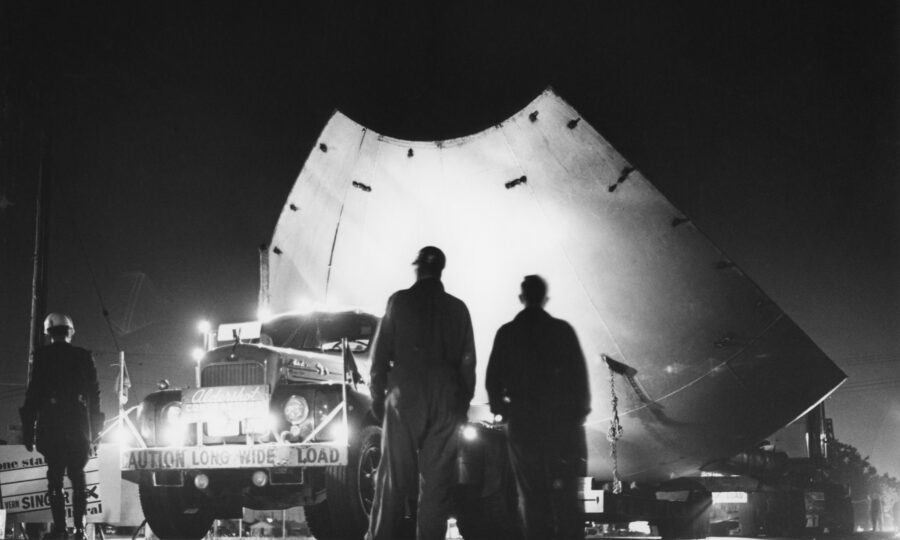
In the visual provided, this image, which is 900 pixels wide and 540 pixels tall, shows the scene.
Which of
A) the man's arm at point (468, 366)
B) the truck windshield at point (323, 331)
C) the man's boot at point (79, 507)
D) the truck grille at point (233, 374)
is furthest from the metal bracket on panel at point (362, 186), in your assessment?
the man's arm at point (468, 366)

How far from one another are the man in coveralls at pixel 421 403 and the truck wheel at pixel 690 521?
4.59 m

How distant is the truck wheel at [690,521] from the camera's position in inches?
327

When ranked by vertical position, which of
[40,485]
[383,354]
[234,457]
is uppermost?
[383,354]

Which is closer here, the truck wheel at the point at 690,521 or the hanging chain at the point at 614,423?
the hanging chain at the point at 614,423

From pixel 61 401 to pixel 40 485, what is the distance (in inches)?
81.8

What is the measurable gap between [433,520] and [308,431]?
7.77ft

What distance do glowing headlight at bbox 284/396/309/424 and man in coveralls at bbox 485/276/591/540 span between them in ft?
→ 6.56

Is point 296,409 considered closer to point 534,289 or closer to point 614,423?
point 534,289

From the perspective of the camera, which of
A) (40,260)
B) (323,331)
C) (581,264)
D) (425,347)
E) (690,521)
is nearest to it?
(425,347)

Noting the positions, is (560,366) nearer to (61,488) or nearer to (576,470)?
(576,470)

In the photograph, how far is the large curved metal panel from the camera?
7441 millimetres

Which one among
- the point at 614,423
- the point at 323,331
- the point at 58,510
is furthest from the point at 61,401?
the point at 614,423

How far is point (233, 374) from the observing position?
22.1 feet

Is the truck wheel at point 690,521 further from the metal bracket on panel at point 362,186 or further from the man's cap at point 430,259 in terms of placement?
the man's cap at point 430,259
